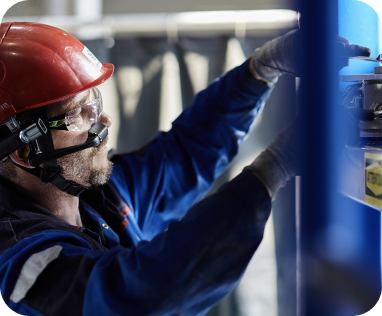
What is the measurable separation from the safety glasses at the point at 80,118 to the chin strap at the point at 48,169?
28 mm

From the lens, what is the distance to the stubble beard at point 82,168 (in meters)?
0.83

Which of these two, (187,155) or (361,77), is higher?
(361,77)

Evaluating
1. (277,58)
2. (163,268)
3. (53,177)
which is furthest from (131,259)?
(277,58)

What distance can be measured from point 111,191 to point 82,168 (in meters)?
0.15

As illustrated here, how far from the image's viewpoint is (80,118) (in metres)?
0.83

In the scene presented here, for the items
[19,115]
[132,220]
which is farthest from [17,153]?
[132,220]

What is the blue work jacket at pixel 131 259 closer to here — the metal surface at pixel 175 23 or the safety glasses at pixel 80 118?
the safety glasses at pixel 80 118

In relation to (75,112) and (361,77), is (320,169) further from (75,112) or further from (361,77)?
(75,112)

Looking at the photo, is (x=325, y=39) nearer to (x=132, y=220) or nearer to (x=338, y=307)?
(x=338, y=307)

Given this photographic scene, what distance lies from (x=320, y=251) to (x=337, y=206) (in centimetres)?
6

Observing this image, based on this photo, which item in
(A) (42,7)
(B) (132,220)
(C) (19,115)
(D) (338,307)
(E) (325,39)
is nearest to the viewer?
(E) (325,39)

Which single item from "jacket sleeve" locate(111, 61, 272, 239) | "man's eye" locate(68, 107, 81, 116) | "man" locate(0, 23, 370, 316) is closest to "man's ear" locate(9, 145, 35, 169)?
"man" locate(0, 23, 370, 316)

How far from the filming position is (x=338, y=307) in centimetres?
50

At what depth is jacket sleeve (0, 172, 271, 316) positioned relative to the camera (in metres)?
0.49
